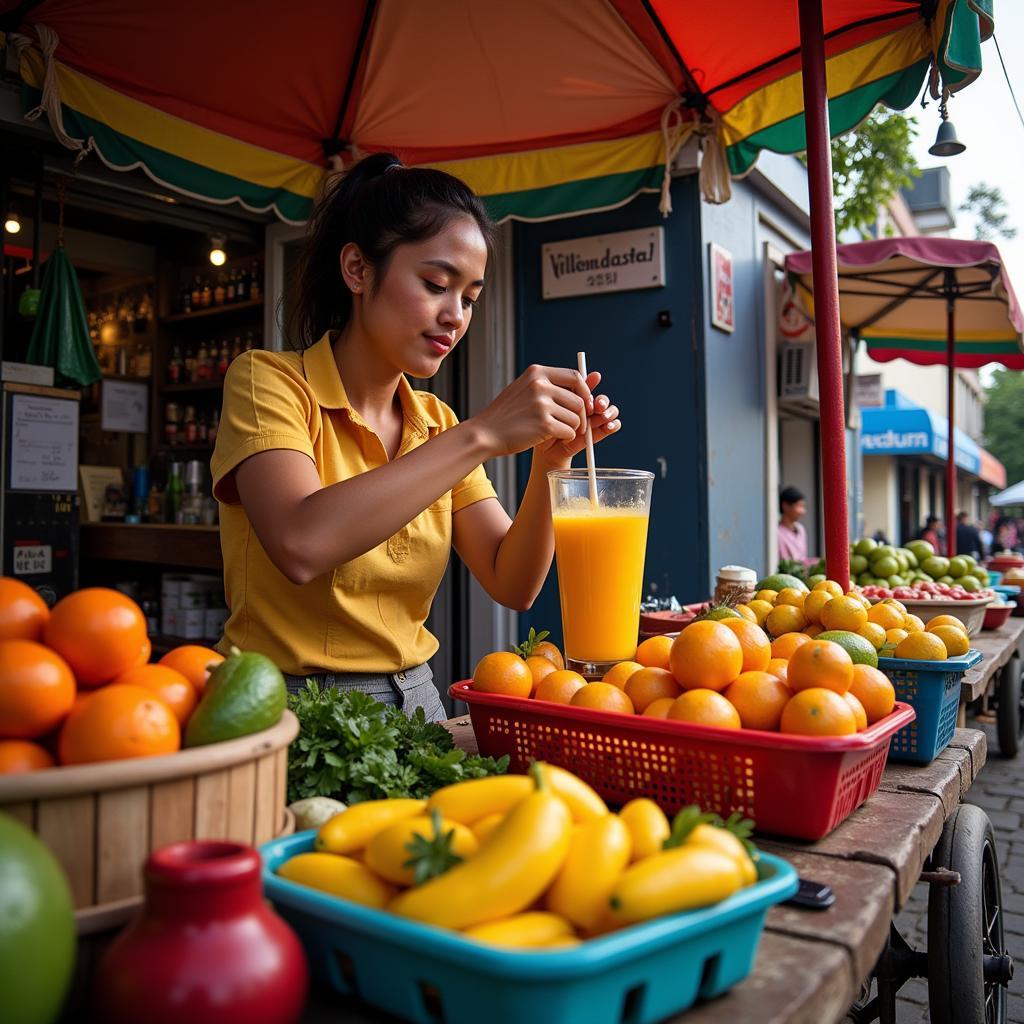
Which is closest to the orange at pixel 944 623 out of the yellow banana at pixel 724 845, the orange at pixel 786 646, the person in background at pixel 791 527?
the orange at pixel 786 646

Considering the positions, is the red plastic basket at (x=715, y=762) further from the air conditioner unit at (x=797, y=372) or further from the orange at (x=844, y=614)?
the air conditioner unit at (x=797, y=372)

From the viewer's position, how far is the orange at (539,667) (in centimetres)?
149

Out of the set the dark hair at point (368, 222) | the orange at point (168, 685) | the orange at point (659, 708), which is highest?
the dark hair at point (368, 222)

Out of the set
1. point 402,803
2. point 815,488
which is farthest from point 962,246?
point 402,803

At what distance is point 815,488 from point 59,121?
7522 millimetres

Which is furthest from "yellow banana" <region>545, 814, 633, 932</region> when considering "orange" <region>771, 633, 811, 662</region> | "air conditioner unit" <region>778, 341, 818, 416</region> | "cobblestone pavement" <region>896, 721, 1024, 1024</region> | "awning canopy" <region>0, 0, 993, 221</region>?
"air conditioner unit" <region>778, 341, 818, 416</region>

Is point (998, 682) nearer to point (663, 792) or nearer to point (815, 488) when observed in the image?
point (815, 488)

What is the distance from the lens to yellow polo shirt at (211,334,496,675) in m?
1.77

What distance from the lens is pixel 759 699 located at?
1.26 m

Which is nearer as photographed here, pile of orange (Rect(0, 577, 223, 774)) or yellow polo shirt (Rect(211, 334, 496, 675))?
pile of orange (Rect(0, 577, 223, 774))

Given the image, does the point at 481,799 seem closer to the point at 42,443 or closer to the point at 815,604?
the point at 815,604

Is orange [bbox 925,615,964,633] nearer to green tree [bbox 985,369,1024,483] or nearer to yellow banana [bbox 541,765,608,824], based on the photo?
yellow banana [bbox 541,765,608,824]

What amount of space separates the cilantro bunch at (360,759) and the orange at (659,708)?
0.24 m

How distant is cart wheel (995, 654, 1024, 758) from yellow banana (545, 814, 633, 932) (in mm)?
5128
